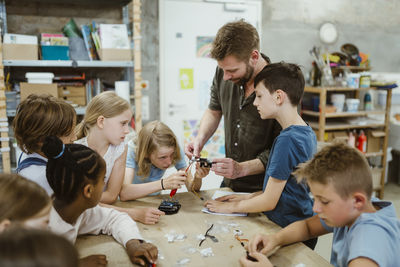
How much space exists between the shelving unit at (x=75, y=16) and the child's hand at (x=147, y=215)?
1.84 meters

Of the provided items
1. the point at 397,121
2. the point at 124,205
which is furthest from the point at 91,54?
the point at 397,121

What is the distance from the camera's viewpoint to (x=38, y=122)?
154 cm

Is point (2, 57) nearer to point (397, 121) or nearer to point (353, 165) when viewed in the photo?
point (353, 165)

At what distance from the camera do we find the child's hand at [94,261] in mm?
1162

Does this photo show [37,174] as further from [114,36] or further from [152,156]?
[114,36]

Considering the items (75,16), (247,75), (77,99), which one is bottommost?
(77,99)

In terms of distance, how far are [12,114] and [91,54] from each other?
0.85 meters

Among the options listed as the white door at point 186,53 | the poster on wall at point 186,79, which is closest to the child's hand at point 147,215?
the white door at point 186,53

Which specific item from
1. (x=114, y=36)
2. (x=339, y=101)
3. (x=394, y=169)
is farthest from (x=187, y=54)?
(x=394, y=169)

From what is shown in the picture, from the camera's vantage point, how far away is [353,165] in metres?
1.18

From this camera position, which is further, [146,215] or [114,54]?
[114,54]

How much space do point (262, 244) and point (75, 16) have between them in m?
3.12

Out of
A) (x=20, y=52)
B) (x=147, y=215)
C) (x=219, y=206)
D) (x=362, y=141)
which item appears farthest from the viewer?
(x=362, y=141)

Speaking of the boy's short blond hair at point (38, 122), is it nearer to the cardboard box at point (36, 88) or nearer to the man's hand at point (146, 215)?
the man's hand at point (146, 215)
